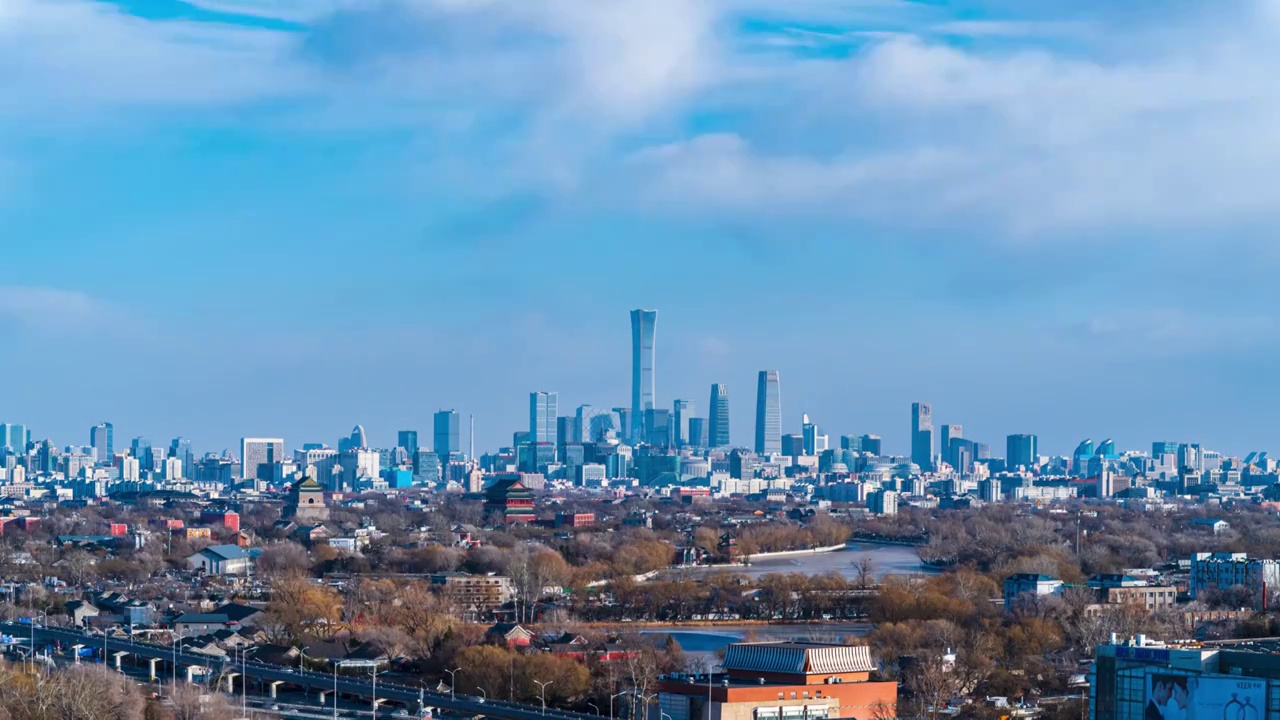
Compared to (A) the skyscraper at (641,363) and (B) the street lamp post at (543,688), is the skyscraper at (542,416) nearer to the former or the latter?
(A) the skyscraper at (641,363)

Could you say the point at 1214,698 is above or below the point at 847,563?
above

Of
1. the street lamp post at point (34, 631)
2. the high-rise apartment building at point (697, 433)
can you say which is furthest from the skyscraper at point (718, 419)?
the street lamp post at point (34, 631)

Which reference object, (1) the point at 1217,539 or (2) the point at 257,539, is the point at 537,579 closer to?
(2) the point at 257,539

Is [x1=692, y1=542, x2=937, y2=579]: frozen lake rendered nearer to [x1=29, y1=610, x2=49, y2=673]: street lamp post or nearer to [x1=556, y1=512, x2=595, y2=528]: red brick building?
[x1=556, y1=512, x2=595, y2=528]: red brick building

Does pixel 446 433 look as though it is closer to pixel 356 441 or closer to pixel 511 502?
pixel 356 441

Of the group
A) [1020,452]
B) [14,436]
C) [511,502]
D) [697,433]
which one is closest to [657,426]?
[697,433]

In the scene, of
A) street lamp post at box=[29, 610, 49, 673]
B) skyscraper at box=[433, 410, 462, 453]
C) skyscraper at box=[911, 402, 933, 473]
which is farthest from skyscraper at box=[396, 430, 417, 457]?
street lamp post at box=[29, 610, 49, 673]

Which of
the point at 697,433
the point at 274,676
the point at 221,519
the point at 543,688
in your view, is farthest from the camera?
the point at 697,433

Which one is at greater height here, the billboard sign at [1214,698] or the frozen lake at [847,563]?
the billboard sign at [1214,698]
